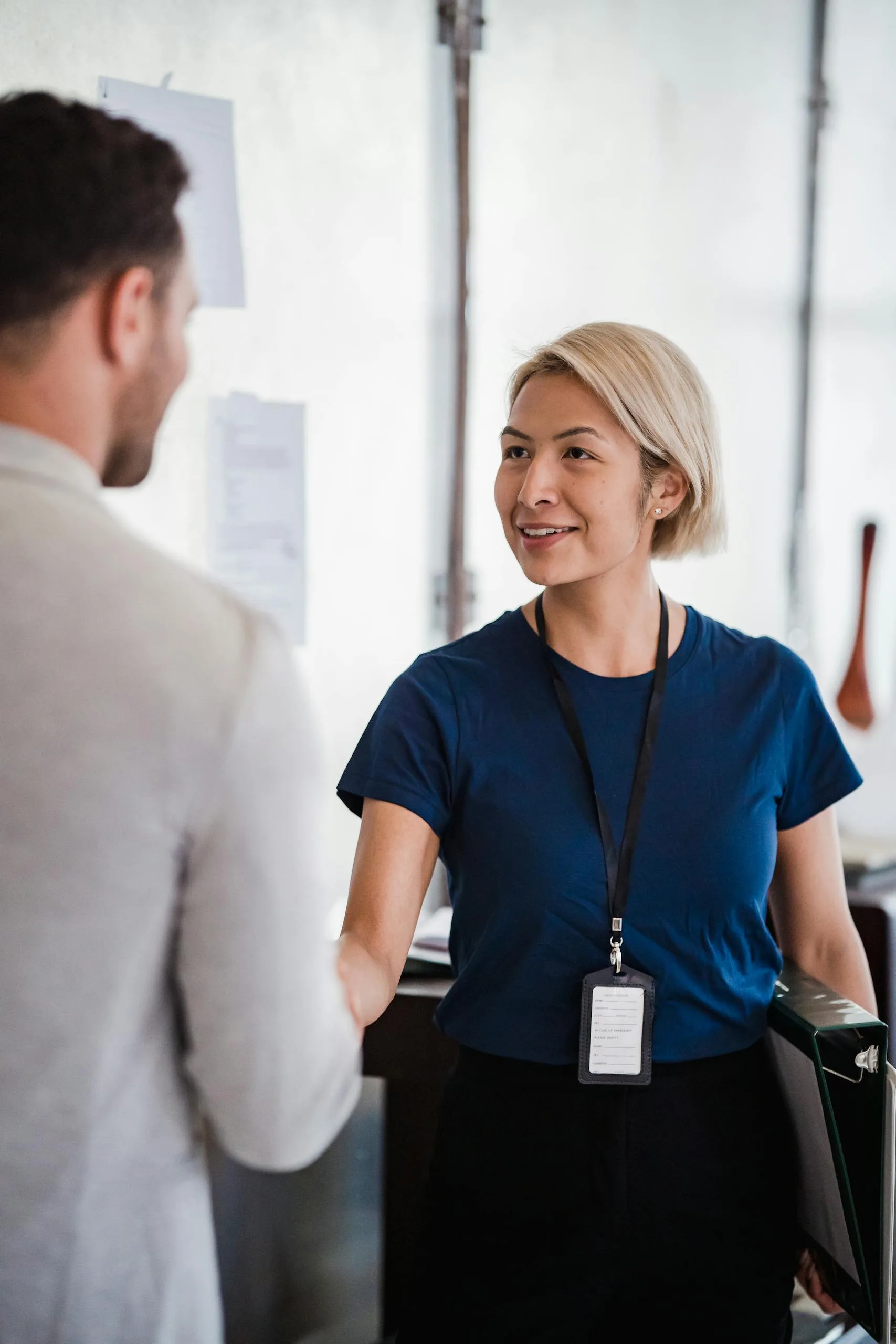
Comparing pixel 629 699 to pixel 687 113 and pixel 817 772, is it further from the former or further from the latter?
pixel 687 113

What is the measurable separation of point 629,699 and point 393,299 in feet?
4.10

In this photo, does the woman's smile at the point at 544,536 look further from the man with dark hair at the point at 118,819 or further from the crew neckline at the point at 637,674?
the man with dark hair at the point at 118,819

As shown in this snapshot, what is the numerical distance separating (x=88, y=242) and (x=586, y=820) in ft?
2.59

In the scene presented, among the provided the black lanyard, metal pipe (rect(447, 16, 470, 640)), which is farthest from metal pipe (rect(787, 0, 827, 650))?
the black lanyard

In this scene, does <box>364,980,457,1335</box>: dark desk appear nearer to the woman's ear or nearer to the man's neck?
the woman's ear

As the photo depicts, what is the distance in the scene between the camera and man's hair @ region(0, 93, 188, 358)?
753mm

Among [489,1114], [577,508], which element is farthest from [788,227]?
[489,1114]

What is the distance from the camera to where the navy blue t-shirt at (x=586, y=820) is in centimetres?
131

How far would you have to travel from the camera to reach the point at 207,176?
2.01 m

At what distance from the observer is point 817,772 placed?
1439 mm

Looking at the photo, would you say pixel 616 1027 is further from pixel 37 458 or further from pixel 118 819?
pixel 37 458

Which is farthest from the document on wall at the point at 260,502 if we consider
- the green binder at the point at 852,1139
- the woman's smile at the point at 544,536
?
the green binder at the point at 852,1139

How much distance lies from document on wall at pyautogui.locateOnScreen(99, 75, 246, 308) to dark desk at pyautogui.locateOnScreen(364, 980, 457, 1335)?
118 centimetres

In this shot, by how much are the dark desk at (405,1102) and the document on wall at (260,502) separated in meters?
0.66
